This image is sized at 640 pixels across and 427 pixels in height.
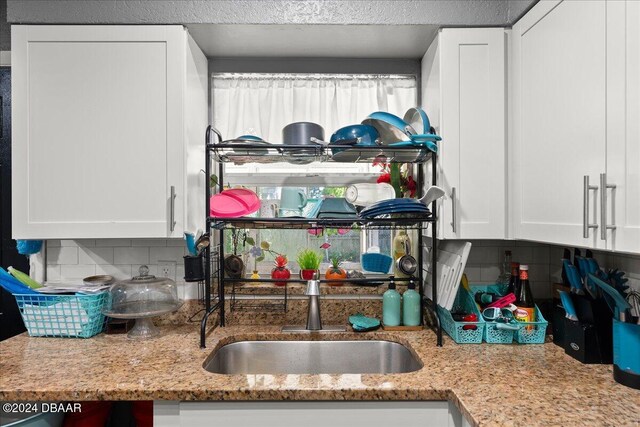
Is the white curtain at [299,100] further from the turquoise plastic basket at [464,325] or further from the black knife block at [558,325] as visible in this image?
the black knife block at [558,325]

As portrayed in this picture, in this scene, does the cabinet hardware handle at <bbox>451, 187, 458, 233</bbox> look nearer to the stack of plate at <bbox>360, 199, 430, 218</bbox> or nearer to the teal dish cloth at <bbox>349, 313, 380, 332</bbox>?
the stack of plate at <bbox>360, 199, 430, 218</bbox>

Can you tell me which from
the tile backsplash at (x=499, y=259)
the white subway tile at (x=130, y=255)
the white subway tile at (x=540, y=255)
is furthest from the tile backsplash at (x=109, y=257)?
the white subway tile at (x=540, y=255)

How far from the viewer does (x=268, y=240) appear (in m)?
2.10

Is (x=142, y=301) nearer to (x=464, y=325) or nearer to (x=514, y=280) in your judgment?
(x=464, y=325)

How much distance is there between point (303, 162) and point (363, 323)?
2.53ft

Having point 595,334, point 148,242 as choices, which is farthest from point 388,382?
point 148,242

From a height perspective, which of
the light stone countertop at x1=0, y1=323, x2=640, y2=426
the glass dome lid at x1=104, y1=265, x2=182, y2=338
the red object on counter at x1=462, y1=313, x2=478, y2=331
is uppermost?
the glass dome lid at x1=104, y1=265, x2=182, y2=338

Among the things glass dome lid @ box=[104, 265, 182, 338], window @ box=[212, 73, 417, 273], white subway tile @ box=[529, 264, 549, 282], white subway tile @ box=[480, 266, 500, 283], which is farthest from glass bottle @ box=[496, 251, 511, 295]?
glass dome lid @ box=[104, 265, 182, 338]

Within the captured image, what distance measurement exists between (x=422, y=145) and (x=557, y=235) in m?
0.58

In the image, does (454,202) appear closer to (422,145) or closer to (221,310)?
(422,145)

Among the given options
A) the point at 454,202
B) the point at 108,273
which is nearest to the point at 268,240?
the point at 108,273

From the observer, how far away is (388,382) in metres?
1.31

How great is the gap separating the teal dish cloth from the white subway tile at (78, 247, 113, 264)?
3.91ft

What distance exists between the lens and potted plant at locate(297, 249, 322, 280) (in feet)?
6.62
